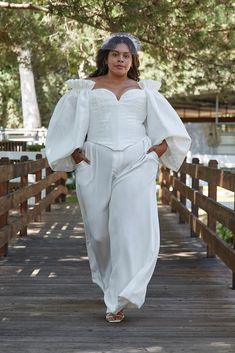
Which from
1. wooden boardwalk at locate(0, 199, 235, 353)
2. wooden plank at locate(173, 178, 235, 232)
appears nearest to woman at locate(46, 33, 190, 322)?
wooden boardwalk at locate(0, 199, 235, 353)

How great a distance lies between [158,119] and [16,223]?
3.74 m

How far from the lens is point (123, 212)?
5.65 meters

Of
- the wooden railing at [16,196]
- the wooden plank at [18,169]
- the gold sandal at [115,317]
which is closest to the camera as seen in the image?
the gold sandal at [115,317]

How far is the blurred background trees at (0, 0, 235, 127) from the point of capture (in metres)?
11.5

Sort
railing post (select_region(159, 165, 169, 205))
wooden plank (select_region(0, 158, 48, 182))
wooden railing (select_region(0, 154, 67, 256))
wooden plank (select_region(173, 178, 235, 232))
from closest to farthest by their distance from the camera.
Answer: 1. wooden plank (select_region(173, 178, 235, 232))
2. wooden plank (select_region(0, 158, 48, 182))
3. wooden railing (select_region(0, 154, 67, 256))
4. railing post (select_region(159, 165, 169, 205))

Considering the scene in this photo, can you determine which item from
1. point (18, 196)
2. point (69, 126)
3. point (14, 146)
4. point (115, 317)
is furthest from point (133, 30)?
point (14, 146)

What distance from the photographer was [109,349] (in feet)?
16.1

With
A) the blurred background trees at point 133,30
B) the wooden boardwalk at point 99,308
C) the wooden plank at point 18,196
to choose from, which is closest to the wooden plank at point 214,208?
the wooden boardwalk at point 99,308

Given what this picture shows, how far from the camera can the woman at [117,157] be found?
5.64 meters

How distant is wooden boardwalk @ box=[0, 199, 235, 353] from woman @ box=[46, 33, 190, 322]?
12.2 inches

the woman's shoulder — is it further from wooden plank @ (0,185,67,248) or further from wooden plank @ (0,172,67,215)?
wooden plank @ (0,185,67,248)

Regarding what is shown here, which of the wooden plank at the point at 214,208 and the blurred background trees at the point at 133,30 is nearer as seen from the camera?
the wooden plank at the point at 214,208

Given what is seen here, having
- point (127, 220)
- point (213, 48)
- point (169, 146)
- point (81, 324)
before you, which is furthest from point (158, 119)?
point (213, 48)

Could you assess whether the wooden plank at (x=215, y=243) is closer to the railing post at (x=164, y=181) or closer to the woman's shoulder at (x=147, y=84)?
the woman's shoulder at (x=147, y=84)
